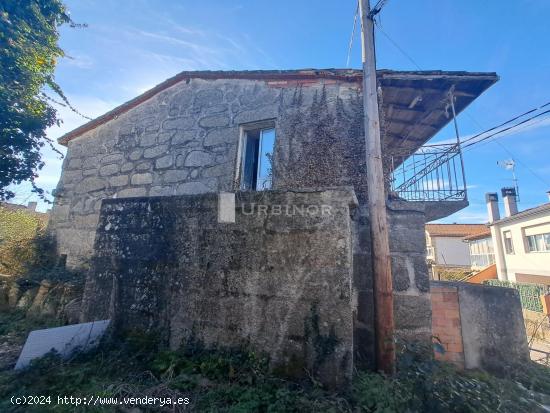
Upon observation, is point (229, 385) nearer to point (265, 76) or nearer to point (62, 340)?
point (62, 340)

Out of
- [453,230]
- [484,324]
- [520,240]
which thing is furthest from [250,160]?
[453,230]

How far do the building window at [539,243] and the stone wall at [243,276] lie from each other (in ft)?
60.4

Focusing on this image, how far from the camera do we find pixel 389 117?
559cm

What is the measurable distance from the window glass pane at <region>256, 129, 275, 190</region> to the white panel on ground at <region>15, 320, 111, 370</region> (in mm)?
2973

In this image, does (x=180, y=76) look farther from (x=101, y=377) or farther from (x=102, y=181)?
(x=101, y=377)

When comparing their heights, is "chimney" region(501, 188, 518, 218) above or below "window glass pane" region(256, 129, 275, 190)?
above

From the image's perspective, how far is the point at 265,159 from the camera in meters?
4.65

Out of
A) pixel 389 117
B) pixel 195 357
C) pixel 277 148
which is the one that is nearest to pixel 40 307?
pixel 195 357

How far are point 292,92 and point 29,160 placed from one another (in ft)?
20.2

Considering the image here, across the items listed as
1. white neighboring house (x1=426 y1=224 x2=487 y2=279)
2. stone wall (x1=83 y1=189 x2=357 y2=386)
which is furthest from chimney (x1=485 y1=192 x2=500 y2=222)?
stone wall (x1=83 y1=189 x2=357 y2=386)

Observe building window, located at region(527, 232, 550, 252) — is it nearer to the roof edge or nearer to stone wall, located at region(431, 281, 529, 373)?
the roof edge

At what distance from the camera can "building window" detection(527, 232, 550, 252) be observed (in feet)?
46.2

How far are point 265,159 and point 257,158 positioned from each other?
0.23 meters

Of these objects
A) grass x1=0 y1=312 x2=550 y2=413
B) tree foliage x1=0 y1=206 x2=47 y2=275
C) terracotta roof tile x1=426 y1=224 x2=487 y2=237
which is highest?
terracotta roof tile x1=426 y1=224 x2=487 y2=237
